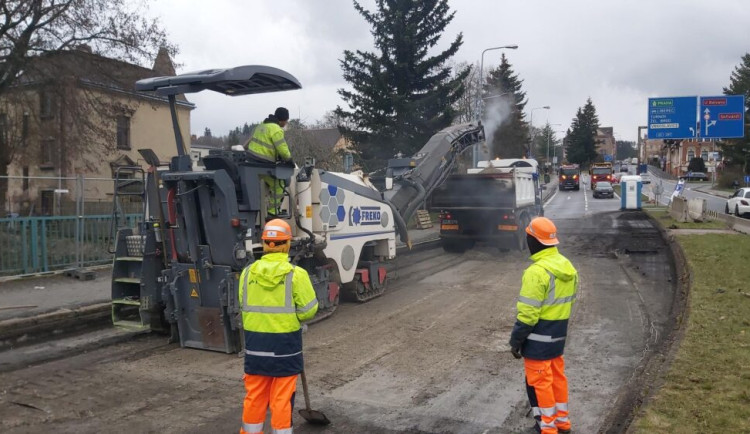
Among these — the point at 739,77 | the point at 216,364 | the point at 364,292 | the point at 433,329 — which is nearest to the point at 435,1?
the point at 364,292

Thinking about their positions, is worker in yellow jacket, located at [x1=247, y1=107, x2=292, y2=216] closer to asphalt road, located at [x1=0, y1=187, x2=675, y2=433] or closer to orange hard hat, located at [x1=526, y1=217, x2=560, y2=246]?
Result: asphalt road, located at [x1=0, y1=187, x2=675, y2=433]

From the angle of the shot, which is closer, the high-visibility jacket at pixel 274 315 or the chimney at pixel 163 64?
the high-visibility jacket at pixel 274 315

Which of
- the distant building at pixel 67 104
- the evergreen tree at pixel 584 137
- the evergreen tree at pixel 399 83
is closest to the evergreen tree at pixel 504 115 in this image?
the evergreen tree at pixel 399 83

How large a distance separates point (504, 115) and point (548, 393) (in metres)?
35.3

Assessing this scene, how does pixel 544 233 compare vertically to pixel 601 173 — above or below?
below

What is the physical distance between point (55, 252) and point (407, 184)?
732 centimetres

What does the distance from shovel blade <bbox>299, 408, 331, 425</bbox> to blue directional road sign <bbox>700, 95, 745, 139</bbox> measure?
23.8 m

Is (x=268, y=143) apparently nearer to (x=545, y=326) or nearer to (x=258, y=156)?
(x=258, y=156)

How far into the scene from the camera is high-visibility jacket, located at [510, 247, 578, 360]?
13.8ft

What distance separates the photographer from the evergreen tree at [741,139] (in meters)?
54.8

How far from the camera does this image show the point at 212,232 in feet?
23.1

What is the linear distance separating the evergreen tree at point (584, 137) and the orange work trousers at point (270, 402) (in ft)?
335

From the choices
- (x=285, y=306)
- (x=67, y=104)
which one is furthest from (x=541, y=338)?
(x=67, y=104)

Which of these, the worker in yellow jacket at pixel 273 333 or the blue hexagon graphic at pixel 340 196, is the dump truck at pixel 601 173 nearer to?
the blue hexagon graphic at pixel 340 196
